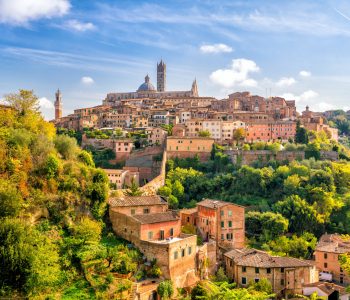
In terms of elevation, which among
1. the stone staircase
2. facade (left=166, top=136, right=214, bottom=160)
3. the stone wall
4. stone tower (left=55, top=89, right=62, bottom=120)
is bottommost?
the stone staircase

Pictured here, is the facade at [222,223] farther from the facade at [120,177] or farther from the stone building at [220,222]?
the facade at [120,177]

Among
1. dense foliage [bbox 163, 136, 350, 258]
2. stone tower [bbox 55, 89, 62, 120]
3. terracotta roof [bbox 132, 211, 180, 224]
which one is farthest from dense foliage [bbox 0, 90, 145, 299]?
stone tower [bbox 55, 89, 62, 120]

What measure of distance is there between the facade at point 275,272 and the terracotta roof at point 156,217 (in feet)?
15.8

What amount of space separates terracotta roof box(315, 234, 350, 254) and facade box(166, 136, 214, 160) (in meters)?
19.6

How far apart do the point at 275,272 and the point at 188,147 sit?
86.1 ft

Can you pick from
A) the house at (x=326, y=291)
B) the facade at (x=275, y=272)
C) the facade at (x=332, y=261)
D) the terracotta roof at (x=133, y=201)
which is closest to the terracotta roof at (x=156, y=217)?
the terracotta roof at (x=133, y=201)

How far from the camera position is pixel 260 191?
43.5 m

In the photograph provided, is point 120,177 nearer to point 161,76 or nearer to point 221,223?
point 221,223

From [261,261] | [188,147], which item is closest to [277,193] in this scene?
[188,147]

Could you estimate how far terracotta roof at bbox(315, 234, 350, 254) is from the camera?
31.5 metres

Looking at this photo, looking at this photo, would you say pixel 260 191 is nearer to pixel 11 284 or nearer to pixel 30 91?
pixel 30 91

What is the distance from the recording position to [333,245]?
32.2 metres

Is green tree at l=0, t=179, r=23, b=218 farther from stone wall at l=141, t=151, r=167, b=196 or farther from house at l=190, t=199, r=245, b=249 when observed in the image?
stone wall at l=141, t=151, r=167, b=196

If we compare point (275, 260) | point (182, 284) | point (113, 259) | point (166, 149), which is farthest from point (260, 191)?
point (113, 259)
